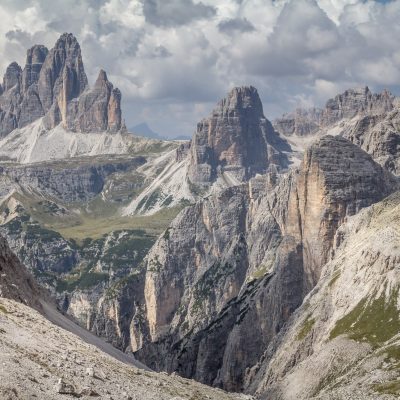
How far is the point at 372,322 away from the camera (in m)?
132

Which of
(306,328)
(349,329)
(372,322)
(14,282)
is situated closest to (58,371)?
(14,282)

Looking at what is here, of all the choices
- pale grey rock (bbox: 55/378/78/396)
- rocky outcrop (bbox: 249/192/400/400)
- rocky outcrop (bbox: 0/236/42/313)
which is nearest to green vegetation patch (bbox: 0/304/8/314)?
rocky outcrop (bbox: 0/236/42/313)

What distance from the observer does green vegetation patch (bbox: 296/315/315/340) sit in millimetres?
155625

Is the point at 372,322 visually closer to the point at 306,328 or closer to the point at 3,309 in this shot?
the point at 306,328

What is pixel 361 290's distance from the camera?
145500 mm

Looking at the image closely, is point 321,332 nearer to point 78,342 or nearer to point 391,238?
point 391,238

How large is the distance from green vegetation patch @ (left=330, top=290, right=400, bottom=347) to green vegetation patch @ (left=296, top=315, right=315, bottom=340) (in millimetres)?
12881

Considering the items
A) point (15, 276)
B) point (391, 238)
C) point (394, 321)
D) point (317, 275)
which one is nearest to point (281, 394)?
point (394, 321)

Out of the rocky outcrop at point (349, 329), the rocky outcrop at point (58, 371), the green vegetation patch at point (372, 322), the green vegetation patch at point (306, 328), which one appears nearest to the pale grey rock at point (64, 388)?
the rocky outcrop at point (58, 371)

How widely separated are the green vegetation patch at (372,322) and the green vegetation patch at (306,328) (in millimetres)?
12881

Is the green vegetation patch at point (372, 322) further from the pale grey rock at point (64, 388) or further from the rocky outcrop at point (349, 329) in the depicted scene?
the pale grey rock at point (64, 388)

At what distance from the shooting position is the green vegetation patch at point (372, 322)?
128 meters

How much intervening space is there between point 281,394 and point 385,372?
3071cm

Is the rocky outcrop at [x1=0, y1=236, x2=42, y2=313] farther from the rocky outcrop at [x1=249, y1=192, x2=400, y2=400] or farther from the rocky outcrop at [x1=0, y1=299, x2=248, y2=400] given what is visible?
the rocky outcrop at [x1=249, y1=192, x2=400, y2=400]
